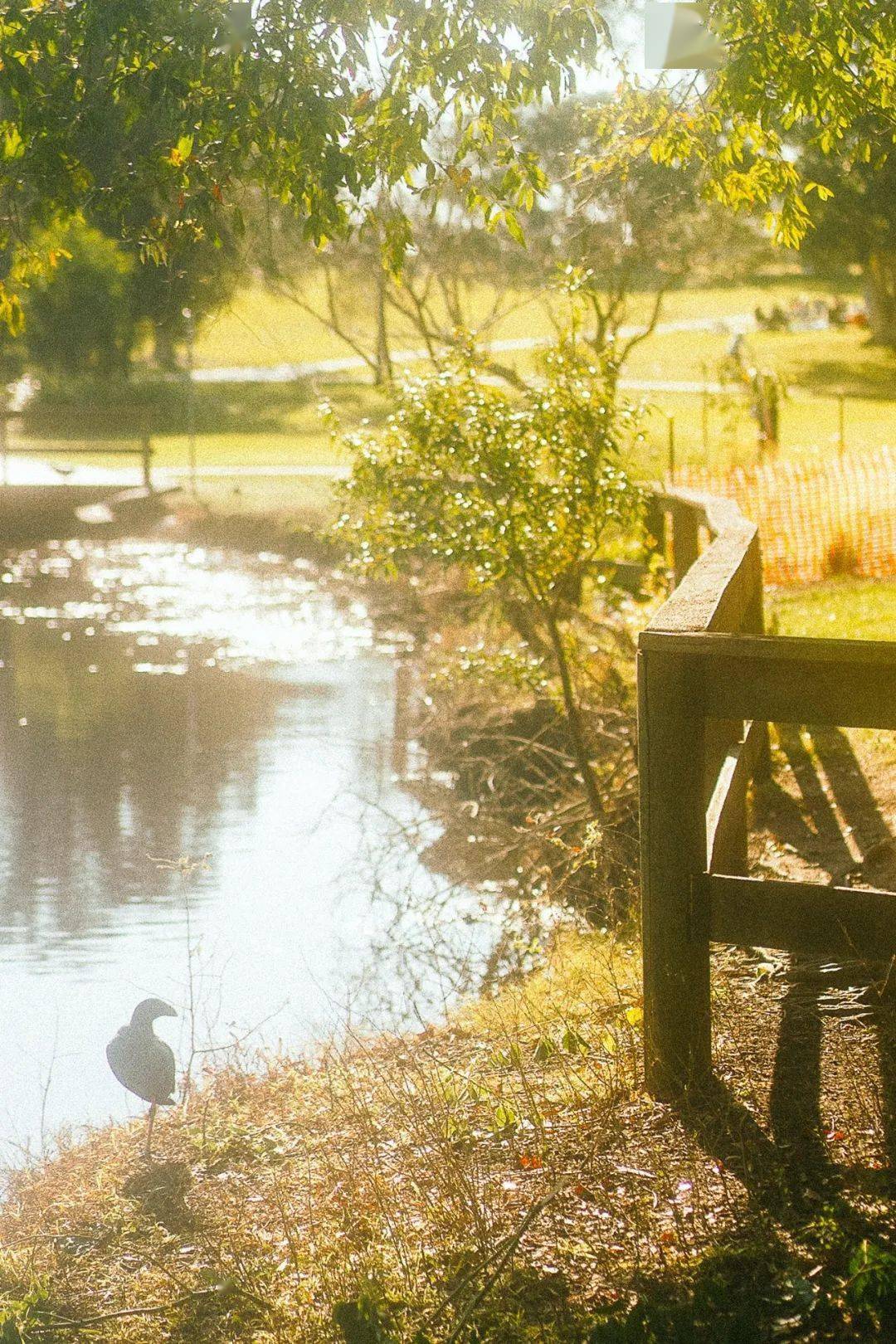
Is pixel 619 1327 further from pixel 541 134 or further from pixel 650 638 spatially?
pixel 541 134

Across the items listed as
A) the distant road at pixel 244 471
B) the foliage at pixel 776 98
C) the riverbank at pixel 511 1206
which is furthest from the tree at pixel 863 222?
the distant road at pixel 244 471

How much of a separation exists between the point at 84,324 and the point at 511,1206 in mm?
44431

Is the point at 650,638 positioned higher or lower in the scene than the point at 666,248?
lower

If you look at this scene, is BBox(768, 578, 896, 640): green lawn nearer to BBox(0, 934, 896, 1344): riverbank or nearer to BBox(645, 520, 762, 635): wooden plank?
BBox(645, 520, 762, 635): wooden plank

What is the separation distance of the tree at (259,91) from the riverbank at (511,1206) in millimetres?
2653

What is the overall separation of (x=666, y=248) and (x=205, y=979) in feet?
37.0

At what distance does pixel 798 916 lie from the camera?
3957 mm

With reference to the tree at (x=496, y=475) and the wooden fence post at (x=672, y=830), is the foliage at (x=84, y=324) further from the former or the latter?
the wooden fence post at (x=672, y=830)

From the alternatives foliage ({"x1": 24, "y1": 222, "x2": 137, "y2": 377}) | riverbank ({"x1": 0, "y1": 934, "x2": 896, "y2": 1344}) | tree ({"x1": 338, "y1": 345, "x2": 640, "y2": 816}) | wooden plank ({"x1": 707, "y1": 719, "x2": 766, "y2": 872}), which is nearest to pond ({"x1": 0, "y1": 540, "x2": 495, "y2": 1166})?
riverbank ({"x1": 0, "y1": 934, "x2": 896, "y2": 1344})

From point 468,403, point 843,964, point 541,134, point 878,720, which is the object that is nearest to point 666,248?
point 541,134

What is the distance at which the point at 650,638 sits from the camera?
13.5 ft

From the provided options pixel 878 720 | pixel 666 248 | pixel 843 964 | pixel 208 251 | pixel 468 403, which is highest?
pixel 666 248

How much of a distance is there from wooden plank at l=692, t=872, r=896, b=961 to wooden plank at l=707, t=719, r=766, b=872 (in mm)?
169

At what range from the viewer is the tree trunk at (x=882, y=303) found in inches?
1886
